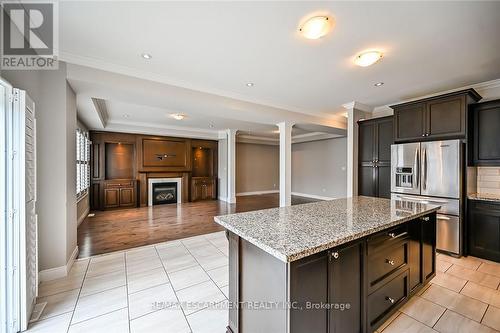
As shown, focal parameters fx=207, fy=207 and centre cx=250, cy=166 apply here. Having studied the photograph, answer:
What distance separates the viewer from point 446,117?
10.2 ft

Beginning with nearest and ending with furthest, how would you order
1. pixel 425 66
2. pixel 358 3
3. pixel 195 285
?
pixel 358 3 < pixel 195 285 < pixel 425 66

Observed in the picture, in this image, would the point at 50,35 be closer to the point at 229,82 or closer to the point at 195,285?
the point at 229,82

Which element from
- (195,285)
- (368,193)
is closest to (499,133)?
(368,193)

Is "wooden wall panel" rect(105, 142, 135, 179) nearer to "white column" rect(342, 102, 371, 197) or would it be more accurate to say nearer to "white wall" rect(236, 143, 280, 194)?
"white wall" rect(236, 143, 280, 194)

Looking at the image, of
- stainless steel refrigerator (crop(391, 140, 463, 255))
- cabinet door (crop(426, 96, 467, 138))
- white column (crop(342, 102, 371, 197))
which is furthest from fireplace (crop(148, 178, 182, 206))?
cabinet door (crop(426, 96, 467, 138))

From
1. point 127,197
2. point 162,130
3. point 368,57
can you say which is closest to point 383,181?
point 368,57

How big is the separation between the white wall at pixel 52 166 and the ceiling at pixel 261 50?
28 cm

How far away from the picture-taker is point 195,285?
2.37m

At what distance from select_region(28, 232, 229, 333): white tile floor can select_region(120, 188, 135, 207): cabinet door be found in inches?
156

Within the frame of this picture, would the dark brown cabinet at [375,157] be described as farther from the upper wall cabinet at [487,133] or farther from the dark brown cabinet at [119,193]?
the dark brown cabinet at [119,193]

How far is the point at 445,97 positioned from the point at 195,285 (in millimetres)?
4367

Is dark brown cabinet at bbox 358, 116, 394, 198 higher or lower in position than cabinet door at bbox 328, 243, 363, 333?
higher

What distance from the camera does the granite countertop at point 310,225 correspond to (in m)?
1.15

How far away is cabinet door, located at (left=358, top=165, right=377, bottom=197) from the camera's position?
165 inches
